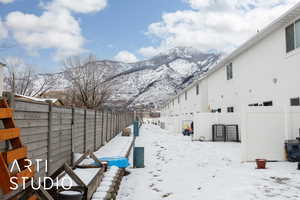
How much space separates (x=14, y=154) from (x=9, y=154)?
5.1 inches

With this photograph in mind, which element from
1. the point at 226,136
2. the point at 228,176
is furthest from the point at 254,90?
the point at 228,176

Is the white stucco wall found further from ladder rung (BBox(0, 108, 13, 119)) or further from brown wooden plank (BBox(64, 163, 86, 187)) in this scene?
ladder rung (BBox(0, 108, 13, 119))

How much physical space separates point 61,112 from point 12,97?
10.0 ft

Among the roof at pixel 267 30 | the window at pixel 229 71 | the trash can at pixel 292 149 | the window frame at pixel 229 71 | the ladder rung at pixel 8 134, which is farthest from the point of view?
the window at pixel 229 71

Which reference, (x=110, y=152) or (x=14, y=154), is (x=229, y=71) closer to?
(x=110, y=152)

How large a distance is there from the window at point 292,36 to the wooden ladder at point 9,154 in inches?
471

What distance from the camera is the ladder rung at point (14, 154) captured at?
318 centimetres

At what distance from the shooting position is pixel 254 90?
1708cm

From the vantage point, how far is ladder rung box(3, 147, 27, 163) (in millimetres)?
3176

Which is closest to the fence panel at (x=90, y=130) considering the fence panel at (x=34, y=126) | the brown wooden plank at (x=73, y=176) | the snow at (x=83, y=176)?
the snow at (x=83, y=176)

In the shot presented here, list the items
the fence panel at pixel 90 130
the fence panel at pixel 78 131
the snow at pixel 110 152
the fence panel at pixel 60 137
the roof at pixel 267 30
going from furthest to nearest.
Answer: the roof at pixel 267 30 → the fence panel at pixel 90 130 → the fence panel at pixel 78 131 → the snow at pixel 110 152 → the fence panel at pixel 60 137

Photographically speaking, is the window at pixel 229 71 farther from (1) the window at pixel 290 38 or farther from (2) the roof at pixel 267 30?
(1) the window at pixel 290 38

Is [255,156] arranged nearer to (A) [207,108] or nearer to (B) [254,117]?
(B) [254,117]

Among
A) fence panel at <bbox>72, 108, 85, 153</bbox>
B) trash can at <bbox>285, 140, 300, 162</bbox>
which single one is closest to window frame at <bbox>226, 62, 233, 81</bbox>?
trash can at <bbox>285, 140, 300, 162</bbox>
